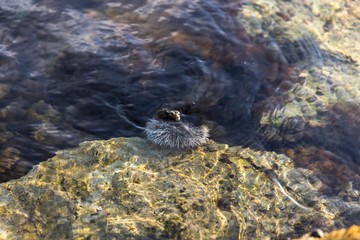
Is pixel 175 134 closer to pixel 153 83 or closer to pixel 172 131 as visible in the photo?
pixel 172 131

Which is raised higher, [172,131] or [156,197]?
[172,131]

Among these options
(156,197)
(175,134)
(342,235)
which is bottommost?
(156,197)

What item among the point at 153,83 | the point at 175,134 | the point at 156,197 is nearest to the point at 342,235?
the point at 156,197

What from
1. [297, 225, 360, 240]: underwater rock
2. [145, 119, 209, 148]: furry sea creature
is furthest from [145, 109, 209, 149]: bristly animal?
[297, 225, 360, 240]: underwater rock

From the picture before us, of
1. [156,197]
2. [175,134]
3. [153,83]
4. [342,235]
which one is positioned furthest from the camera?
[153,83]

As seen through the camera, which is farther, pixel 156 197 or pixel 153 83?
pixel 153 83

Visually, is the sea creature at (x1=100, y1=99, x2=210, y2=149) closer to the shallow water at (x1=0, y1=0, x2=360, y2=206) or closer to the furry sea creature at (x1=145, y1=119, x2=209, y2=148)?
the furry sea creature at (x1=145, y1=119, x2=209, y2=148)
